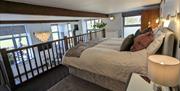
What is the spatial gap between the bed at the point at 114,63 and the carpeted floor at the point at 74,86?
0.09m

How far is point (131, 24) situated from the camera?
20.1 feet

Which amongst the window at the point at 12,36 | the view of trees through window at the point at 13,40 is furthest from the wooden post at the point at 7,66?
the view of trees through window at the point at 13,40

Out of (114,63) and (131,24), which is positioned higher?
(131,24)

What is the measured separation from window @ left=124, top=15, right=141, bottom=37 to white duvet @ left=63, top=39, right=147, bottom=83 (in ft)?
15.3

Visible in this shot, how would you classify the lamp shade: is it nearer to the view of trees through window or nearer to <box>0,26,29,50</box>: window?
<box>0,26,29,50</box>: window

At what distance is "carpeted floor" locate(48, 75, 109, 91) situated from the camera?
2150mm

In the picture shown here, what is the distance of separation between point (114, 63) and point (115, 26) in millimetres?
5176

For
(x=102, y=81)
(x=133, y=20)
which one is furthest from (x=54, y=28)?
(x=102, y=81)

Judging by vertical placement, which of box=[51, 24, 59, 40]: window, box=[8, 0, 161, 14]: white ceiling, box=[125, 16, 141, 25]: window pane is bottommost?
box=[51, 24, 59, 40]: window

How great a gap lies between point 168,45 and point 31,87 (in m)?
2.52

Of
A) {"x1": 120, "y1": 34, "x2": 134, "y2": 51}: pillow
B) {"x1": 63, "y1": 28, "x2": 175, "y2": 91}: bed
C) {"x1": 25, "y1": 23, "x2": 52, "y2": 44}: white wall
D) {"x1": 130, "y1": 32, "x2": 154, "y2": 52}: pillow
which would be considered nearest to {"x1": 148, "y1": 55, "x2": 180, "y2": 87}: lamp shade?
{"x1": 63, "y1": 28, "x2": 175, "y2": 91}: bed

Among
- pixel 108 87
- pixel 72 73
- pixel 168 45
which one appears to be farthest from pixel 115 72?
pixel 72 73

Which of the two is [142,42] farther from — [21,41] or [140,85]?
[21,41]

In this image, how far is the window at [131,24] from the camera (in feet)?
19.3
